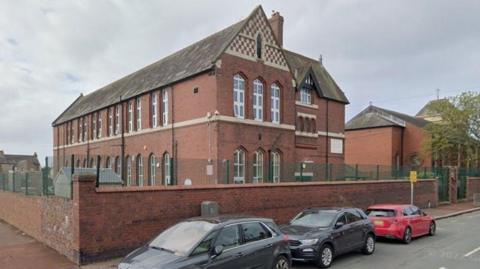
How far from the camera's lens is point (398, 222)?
1409cm

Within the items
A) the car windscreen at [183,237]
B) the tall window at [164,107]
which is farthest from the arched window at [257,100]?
the car windscreen at [183,237]

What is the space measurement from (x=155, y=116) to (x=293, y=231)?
21624 mm

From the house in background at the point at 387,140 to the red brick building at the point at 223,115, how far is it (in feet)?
41.5

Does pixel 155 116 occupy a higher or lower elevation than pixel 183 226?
higher

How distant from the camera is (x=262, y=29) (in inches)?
1065

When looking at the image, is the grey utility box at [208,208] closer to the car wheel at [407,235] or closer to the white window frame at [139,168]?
the car wheel at [407,235]

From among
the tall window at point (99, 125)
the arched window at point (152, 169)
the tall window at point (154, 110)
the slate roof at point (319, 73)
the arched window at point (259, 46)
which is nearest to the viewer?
the arched window at point (259, 46)

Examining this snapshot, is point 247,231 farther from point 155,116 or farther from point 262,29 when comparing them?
point 155,116

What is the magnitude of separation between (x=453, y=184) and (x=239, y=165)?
66.8 feet

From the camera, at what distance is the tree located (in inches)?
1647

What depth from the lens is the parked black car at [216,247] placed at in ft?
23.0

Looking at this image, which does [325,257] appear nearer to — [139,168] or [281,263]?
[281,263]

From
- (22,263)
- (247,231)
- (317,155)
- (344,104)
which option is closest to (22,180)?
(22,263)

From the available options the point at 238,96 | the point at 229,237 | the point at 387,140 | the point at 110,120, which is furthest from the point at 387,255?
the point at 387,140
